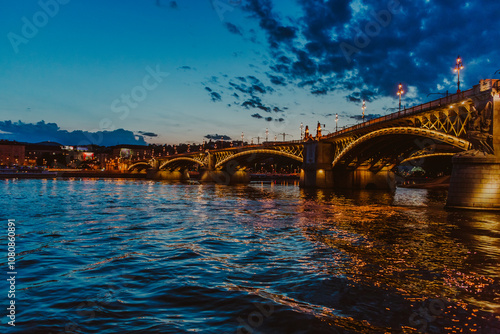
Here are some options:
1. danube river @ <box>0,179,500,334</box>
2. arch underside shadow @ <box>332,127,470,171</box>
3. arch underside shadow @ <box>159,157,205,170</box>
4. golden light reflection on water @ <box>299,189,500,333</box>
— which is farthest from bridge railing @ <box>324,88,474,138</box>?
arch underside shadow @ <box>159,157,205,170</box>

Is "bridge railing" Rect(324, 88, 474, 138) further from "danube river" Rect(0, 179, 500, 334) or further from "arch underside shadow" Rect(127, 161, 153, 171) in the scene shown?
"arch underside shadow" Rect(127, 161, 153, 171)

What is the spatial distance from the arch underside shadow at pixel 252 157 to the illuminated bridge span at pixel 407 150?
8.3 inches

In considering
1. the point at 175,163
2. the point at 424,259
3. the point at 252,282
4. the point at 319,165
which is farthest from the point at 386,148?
the point at 175,163

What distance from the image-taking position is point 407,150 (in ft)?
183

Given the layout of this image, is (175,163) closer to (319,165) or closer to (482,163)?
(319,165)

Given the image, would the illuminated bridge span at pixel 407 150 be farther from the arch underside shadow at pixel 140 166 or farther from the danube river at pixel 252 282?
the arch underside shadow at pixel 140 166

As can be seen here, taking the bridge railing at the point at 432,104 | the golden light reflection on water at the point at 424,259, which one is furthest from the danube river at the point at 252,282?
the bridge railing at the point at 432,104

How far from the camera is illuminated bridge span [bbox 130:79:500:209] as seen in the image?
26031mm

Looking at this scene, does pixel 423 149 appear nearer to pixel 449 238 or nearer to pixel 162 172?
pixel 449 238

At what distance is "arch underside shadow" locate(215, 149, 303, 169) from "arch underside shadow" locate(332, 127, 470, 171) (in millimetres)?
11913

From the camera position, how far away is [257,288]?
310 inches

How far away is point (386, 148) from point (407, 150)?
3.10 m

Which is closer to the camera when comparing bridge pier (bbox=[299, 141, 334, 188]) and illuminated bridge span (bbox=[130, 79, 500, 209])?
illuminated bridge span (bbox=[130, 79, 500, 209])

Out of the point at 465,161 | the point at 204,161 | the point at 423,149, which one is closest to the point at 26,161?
the point at 204,161
